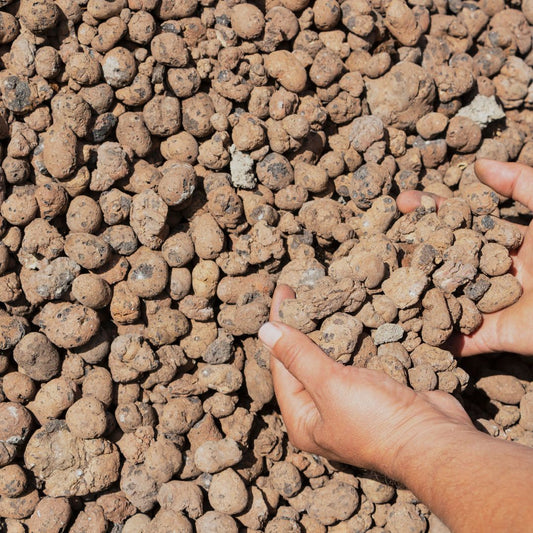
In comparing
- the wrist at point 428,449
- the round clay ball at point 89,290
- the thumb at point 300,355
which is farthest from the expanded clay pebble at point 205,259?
the wrist at point 428,449

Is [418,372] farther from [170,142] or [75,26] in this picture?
[75,26]

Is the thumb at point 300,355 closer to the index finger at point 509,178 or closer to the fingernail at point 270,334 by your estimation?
the fingernail at point 270,334

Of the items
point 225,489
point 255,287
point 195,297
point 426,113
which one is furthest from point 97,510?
point 426,113

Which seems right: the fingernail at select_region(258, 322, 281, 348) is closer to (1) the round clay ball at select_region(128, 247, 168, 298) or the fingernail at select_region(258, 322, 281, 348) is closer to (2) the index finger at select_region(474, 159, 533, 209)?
(1) the round clay ball at select_region(128, 247, 168, 298)

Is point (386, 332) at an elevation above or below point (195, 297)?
above

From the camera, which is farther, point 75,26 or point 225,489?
point 75,26

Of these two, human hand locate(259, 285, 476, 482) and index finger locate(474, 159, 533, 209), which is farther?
index finger locate(474, 159, 533, 209)

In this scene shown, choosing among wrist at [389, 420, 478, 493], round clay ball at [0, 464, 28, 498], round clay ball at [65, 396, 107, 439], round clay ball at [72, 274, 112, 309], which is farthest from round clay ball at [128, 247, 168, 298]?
wrist at [389, 420, 478, 493]

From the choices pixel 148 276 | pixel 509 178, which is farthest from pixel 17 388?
pixel 509 178
